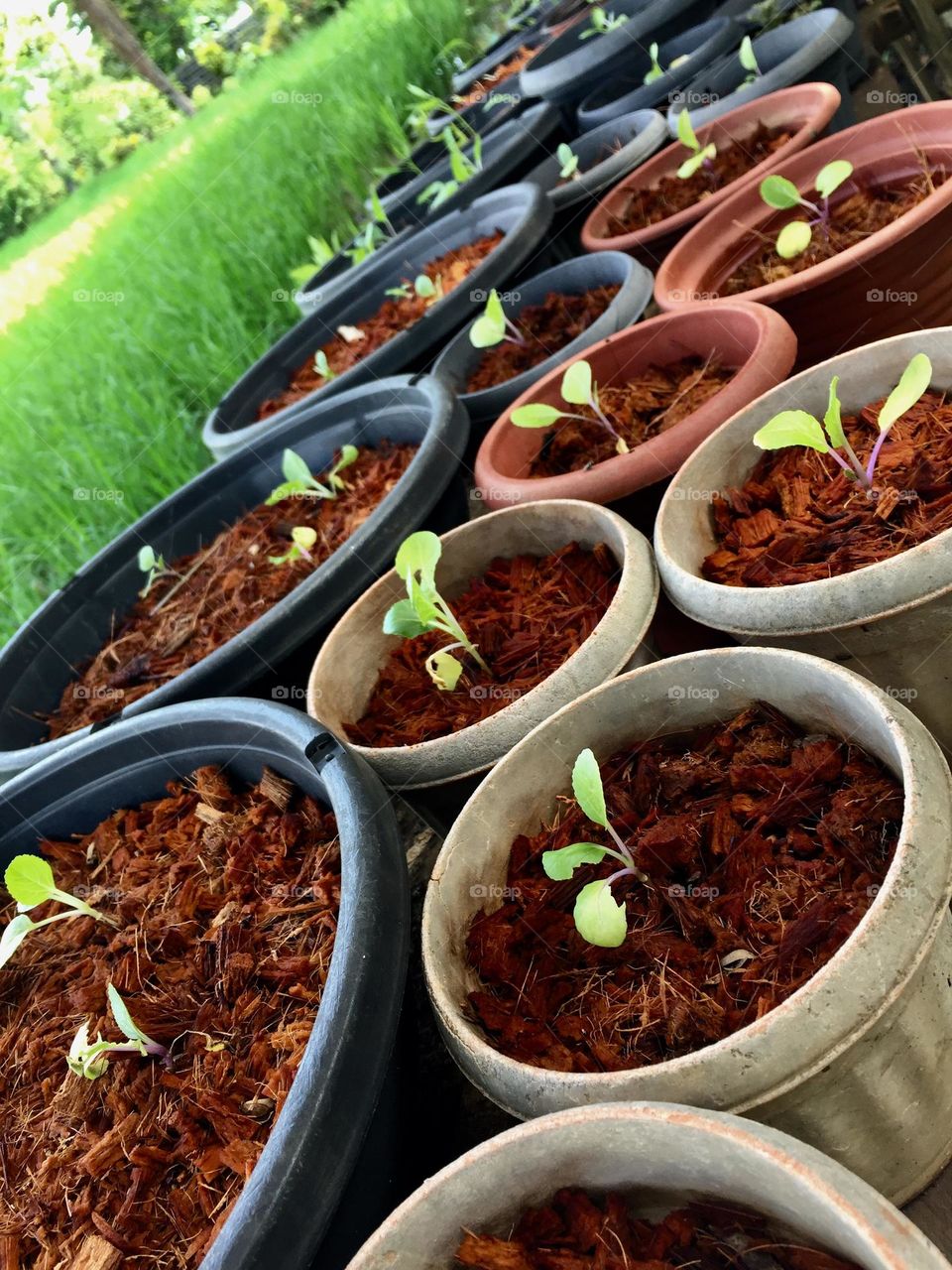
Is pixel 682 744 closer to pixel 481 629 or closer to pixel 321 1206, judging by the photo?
pixel 481 629

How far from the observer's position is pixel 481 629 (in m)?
1.34

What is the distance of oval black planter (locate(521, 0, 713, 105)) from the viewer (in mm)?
3035

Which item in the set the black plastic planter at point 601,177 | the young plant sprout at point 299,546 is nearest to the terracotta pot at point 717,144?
the black plastic planter at point 601,177

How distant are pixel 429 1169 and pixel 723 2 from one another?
3.63 metres

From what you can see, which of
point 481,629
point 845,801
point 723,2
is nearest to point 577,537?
point 481,629

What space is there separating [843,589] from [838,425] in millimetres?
265

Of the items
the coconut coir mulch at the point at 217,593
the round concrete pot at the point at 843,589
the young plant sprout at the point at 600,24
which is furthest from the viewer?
the young plant sprout at the point at 600,24

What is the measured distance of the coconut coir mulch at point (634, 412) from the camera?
4.95 feet

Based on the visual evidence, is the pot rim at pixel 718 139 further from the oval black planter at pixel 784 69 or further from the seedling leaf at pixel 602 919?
the seedling leaf at pixel 602 919

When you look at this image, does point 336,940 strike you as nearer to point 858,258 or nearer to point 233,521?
point 858,258

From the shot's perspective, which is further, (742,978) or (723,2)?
(723,2)

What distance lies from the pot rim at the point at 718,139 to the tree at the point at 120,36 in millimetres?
7559

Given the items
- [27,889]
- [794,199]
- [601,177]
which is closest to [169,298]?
[601,177]

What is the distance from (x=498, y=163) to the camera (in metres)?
2.75
